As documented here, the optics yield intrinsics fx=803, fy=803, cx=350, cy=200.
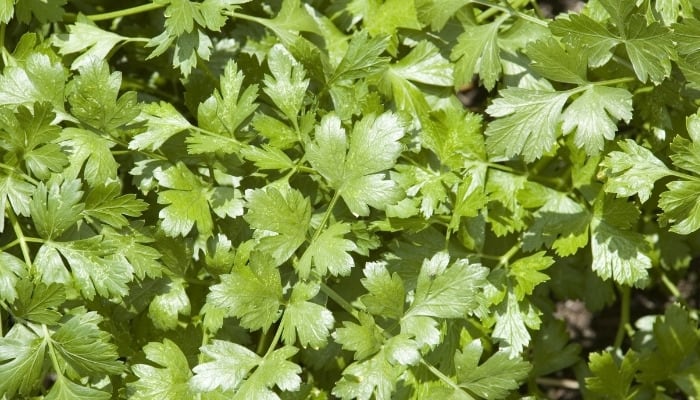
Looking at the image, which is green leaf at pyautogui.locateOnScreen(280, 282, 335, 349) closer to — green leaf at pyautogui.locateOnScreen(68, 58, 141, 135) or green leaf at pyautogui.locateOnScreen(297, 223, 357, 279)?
green leaf at pyautogui.locateOnScreen(297, 223, 357, 279)

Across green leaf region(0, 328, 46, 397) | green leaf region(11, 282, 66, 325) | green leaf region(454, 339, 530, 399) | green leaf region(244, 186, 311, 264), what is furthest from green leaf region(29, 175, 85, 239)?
green leaf region(454, 339, 530, 399)

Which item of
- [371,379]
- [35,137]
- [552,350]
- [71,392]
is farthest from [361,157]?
[552,350]

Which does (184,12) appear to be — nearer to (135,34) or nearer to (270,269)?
(135,34)

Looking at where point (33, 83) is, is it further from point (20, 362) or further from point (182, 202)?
point (20, 362)

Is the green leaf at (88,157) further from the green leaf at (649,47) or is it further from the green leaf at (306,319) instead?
the green leaf at (649,47)

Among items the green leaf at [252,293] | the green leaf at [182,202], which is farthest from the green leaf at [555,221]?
the green leaf at [182,202]

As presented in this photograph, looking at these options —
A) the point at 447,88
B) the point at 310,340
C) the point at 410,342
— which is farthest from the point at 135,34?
the point at 410,342
